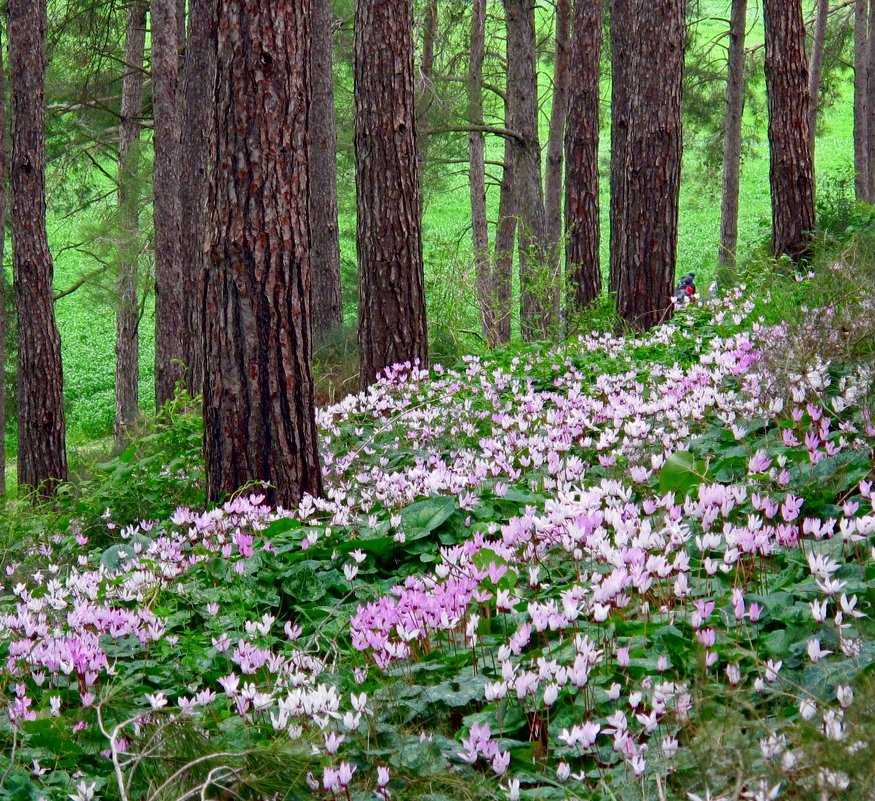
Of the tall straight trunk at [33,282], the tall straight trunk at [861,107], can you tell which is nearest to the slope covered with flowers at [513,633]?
the tall straight trunk at [33,282]

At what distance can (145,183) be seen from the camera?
59.3 feet

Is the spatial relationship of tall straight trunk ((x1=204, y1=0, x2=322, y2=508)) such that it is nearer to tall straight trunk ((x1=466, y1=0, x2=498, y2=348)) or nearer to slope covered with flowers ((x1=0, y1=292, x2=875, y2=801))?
slope covered with flowers ((x1=0, y1=292, x2=875, y2=801))

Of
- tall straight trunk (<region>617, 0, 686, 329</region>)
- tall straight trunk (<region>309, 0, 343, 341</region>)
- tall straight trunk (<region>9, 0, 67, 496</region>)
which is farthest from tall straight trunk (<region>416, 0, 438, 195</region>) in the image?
tall straight trunk (<region>9, 0, 67, 496</region>)

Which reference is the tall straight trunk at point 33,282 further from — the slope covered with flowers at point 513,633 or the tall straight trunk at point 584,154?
the tall straight trunk at point 584,154

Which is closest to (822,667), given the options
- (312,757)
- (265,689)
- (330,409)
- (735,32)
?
(312,757)

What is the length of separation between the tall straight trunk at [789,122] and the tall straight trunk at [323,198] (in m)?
5.48

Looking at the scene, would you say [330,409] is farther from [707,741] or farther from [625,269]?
[707,741]

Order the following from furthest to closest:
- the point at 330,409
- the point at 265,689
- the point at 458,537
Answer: the point at 330,409, the point at 458,537, the point at 265,689

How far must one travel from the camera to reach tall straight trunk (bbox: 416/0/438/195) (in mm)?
15582

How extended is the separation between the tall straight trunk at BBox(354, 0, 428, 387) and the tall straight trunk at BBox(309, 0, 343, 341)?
353 cm

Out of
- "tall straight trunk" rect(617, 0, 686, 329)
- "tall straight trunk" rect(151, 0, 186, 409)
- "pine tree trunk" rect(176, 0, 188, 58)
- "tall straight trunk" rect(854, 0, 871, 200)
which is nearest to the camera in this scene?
"tall straight trunk" rect(617, 0, 686, 329)

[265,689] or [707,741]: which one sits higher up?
[707,741]

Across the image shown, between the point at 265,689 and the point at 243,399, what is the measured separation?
266 cm

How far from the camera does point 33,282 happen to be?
10.5 metres
